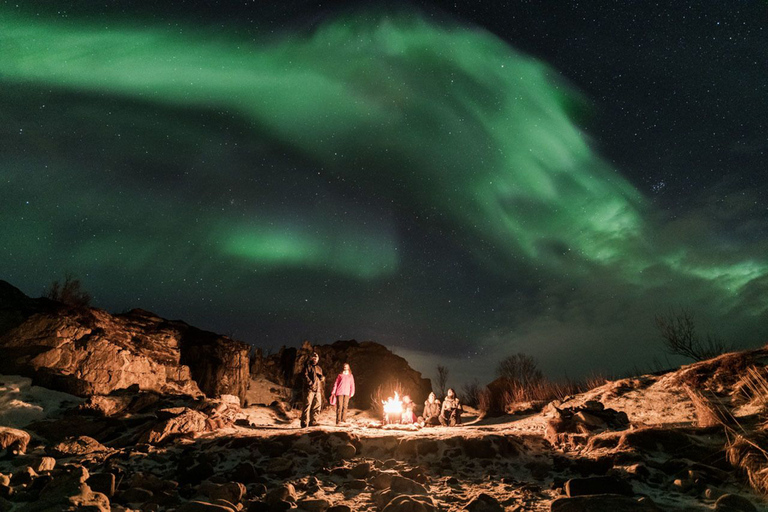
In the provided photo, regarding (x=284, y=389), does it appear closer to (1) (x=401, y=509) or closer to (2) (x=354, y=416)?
(2) (x=354, y=416)

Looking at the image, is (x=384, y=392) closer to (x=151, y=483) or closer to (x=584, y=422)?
(x=584, y=422)

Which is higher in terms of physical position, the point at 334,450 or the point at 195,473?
the point at 334,450

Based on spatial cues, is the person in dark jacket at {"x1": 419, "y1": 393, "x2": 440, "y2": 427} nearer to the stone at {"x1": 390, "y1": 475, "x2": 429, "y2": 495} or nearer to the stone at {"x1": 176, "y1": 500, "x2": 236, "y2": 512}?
the stone at {"x1": 390, "y1": 475, "x2": 429, "y2": 495}

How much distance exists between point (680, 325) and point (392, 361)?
2026 centimetres

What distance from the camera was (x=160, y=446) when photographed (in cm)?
930

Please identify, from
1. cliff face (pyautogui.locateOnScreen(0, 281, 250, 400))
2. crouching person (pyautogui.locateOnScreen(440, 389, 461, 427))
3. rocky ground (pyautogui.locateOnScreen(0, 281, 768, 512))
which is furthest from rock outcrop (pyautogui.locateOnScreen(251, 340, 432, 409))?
rocky ground (pyautogui.locateOnScreen(0, 281, 768, 512))

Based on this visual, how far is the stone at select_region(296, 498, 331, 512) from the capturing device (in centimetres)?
643

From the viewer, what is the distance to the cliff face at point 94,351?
1269 cm

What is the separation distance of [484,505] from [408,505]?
1311 millimetres

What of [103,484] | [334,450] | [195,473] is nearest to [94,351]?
[195,473]

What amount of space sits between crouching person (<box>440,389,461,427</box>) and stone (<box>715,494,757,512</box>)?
12.6 metres

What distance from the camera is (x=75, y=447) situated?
8.55 m

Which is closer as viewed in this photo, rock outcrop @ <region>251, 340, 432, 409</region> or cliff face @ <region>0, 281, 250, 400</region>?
cliff face @ <region>0, 281, 250, 400</region>

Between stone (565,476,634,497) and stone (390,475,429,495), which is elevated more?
stone (565,476,634,497)
